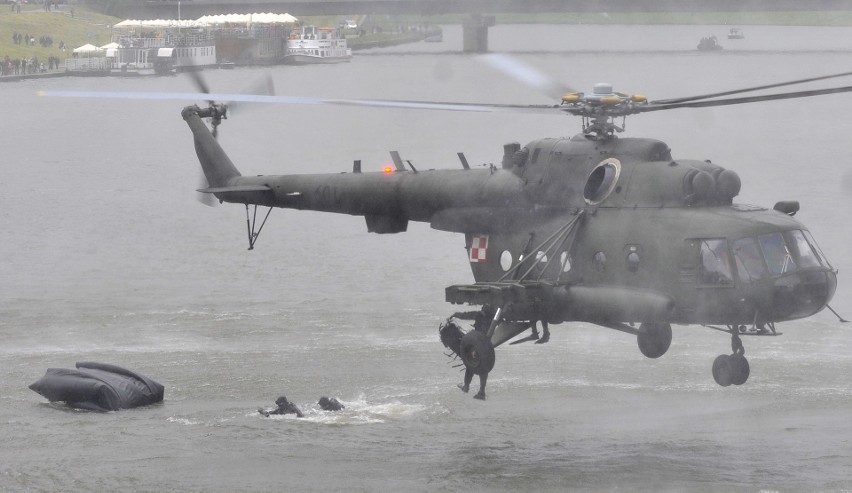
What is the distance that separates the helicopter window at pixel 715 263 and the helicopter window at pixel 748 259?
0.48 feet

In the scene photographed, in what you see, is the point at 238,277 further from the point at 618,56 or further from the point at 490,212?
the point at 618,56

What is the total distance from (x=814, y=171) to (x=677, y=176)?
48.5 m

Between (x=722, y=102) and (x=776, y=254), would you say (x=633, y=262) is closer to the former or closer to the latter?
(x=776, y=254)

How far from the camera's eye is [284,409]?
85.9ft

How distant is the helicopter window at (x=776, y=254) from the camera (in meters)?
18.3

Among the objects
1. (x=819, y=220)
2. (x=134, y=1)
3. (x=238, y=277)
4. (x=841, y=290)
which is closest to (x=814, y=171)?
(x=819, y=220)

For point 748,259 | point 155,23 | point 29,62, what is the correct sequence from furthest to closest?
point 155,23 → point 29,62 → point 748,259

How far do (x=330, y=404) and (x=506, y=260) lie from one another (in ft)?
23.4

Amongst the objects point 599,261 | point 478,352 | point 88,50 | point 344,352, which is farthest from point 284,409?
point 88,50

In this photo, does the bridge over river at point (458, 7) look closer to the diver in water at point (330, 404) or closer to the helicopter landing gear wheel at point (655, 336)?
the diver in water at point (330, 404)

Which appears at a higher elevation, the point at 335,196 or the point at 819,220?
the point at 335,196

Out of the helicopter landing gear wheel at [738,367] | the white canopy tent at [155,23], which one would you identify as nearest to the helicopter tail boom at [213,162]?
the helicopter landing gear wheel at [738,367]

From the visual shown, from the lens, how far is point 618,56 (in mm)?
111625

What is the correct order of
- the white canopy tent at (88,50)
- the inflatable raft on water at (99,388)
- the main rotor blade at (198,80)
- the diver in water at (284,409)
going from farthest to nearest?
the white canopy tent at (88,50)
the inflatable raft on water at (99,388)
the main rotor blade at (198,80)
the diver in water at (284,409)
